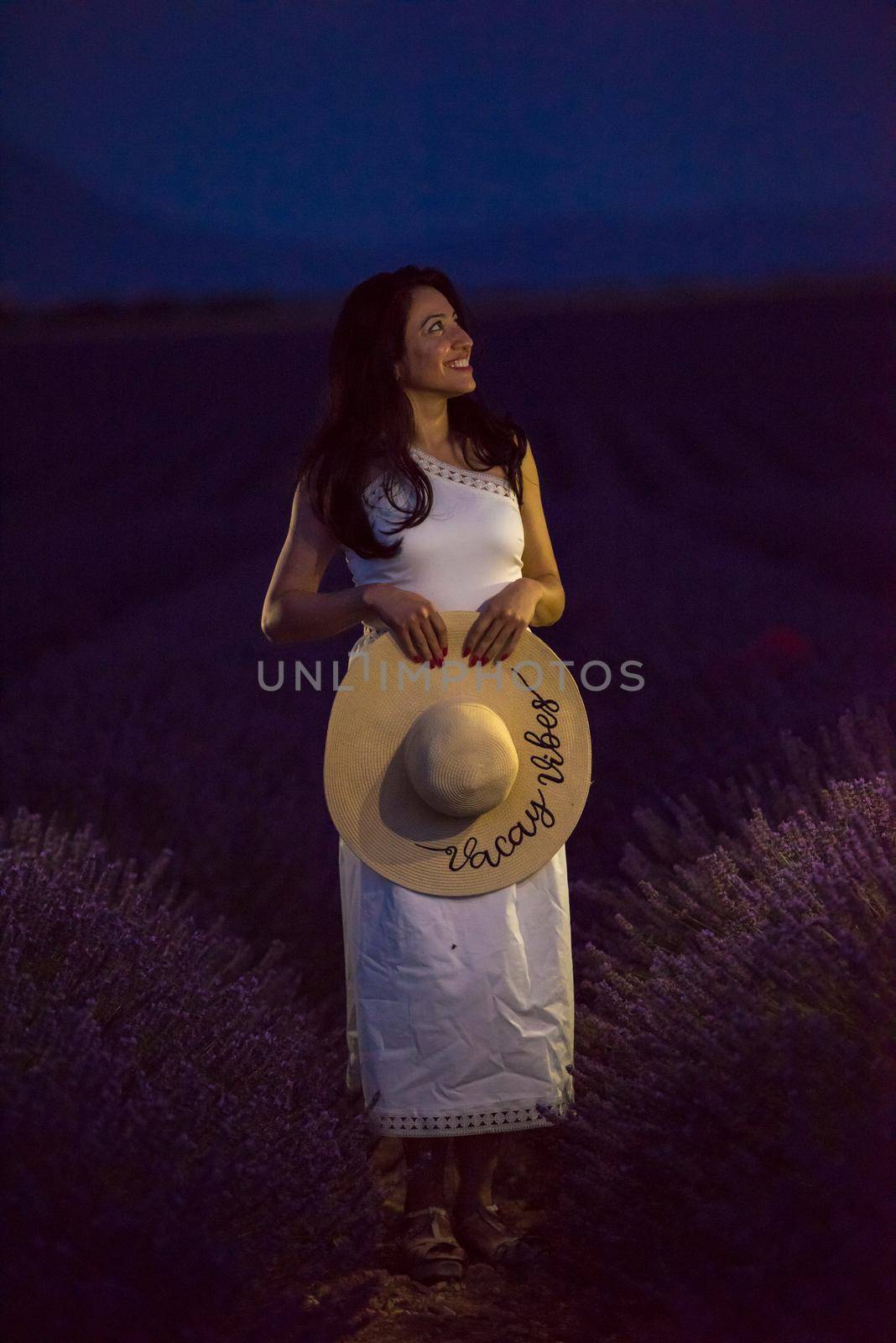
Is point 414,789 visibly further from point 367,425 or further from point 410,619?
point 367,425

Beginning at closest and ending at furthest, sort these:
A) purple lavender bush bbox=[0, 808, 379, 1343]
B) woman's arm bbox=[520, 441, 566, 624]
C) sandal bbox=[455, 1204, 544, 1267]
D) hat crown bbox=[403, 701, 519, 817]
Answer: purple lavender bush bbox=[0, 808, 379, 1343]
hat crown bbox=[403, 701, 519, 817]
sandal bbox=[455, 1204, 544, 1267]
woman's arm bbox=[520, 441, 566, 624]

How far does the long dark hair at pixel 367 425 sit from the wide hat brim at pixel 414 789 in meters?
0.18

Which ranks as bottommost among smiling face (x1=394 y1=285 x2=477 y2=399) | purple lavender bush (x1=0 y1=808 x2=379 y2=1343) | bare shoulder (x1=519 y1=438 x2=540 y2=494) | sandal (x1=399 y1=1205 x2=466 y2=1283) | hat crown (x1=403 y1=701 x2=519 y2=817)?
sandal (x1=399 y1=1205 x2=466 y2=1283)

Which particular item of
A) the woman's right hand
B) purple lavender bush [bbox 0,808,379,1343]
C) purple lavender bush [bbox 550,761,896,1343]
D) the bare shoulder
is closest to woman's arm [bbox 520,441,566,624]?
the bare shoulder

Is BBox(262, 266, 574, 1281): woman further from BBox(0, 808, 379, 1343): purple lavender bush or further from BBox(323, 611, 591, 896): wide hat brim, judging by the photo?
BBox(0, 808, 379, 1343): purple lavender bush

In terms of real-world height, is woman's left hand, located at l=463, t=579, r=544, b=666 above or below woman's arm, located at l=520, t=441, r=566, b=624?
below

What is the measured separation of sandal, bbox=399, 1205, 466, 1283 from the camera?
7.66 feet

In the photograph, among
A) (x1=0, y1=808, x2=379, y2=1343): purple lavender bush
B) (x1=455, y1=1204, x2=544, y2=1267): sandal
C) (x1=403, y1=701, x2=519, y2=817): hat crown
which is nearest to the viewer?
(x1=0, y1=808, x2=379, y2=1343): purple lavender bush

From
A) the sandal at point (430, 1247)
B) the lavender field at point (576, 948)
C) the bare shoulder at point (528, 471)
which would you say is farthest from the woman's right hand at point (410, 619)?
the sandal at point (430, 1247)

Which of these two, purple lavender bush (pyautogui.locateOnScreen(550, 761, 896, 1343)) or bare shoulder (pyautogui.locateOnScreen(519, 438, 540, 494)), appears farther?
bare shoulder (pyautogui.locateOnScreen(519, 438, 540, 494))

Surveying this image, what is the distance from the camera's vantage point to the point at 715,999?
221 cm

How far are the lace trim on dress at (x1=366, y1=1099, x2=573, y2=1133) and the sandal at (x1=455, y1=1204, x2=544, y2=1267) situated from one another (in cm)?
15

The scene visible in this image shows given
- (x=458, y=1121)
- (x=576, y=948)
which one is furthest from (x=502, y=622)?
(x=576, y=948)

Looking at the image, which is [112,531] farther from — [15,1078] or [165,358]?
[165,358]
